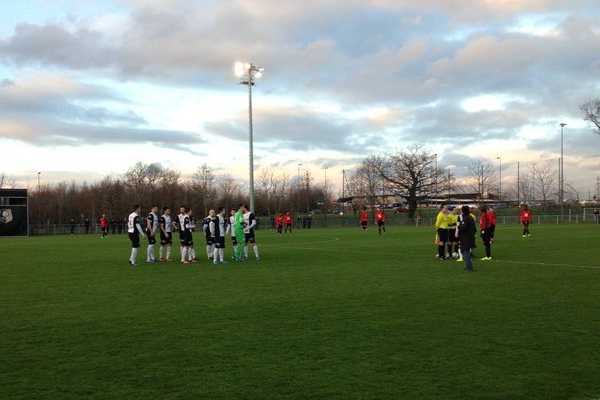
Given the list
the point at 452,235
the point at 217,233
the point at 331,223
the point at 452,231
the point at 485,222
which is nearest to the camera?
the point at 217,233

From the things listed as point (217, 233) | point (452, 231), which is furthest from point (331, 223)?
point (217, 233)

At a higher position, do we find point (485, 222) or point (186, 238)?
point (485, 222)

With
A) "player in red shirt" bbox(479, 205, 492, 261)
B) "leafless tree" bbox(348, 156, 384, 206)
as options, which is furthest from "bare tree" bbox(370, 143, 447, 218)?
"player in red shirt" bbox(479, 205, 492, 261)

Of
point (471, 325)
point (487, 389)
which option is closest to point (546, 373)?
point (487, 389)

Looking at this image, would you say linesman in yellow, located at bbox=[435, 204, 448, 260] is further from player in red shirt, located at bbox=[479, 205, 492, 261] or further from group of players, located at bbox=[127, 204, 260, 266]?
group of players, located at bbox=[127, 204, 260, 266]

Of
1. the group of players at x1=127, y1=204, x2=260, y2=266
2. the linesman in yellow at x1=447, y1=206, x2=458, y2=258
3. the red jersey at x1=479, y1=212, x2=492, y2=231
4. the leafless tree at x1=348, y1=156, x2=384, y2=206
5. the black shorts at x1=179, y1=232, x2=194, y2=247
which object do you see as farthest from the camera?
the leafless tree at x1=348, y1=156, x2=384, y2=206

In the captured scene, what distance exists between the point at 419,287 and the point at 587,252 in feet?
39.1

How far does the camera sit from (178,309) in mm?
9633

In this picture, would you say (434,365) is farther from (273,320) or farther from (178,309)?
(178,309)

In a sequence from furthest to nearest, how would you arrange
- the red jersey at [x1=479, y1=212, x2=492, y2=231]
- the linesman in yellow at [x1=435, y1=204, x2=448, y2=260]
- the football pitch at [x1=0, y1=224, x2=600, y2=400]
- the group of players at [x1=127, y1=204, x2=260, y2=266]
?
the red jersey at [x1=479, y1=212, x2=492, y2=231], the linesman in yellow at [x1=435, y1=204, x2=448, y2=260], the group of players at [x1=127, y1=204, x2=260, y2=266], the football pitch at [x1=0, y1=224, x2=600, y2=400]

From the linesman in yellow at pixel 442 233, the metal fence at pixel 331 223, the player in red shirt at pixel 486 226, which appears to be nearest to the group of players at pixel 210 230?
the linesman in yellow at pixel 442 233

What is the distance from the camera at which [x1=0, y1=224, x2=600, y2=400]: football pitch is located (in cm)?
538

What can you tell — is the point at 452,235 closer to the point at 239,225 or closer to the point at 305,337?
the point at 239,225

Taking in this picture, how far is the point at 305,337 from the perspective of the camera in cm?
736
